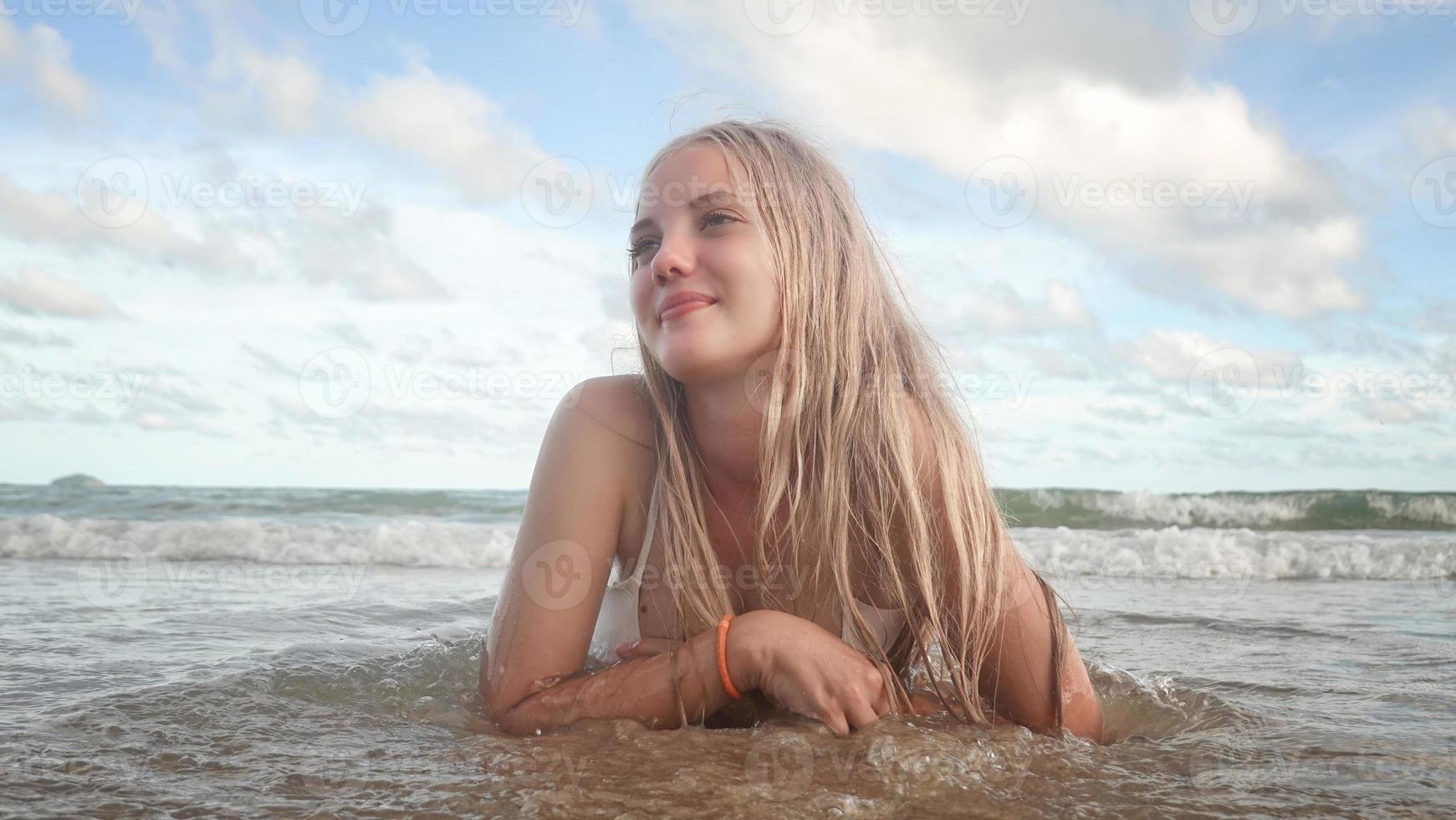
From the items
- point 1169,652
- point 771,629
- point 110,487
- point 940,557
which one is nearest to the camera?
point 771,629

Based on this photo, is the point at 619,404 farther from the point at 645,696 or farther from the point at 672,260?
the point at 645,696

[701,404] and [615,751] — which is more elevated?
[701,404]

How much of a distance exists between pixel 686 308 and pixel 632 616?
106 centimetres

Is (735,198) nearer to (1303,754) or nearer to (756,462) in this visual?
(756,462)

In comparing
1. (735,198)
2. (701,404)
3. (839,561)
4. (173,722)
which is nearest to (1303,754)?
(839,561)

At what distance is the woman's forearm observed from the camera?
2.47 m

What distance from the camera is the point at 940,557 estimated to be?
106 inches

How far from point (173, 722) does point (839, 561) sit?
5.98ft

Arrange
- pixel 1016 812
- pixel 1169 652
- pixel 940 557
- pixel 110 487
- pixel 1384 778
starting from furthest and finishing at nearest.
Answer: pixel 110 487
pixel 1169 652
pixel 940 557
pixel 1384 778
pixel 1016 812

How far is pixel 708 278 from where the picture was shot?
2.65 m

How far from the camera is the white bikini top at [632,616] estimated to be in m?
2.81

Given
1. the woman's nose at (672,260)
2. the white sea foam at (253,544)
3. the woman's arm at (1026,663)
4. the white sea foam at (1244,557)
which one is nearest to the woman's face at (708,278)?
the woman's nose at (672,260)

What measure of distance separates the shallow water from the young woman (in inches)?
6.5

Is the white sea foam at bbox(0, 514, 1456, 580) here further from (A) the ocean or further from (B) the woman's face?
(B) the woman's face
